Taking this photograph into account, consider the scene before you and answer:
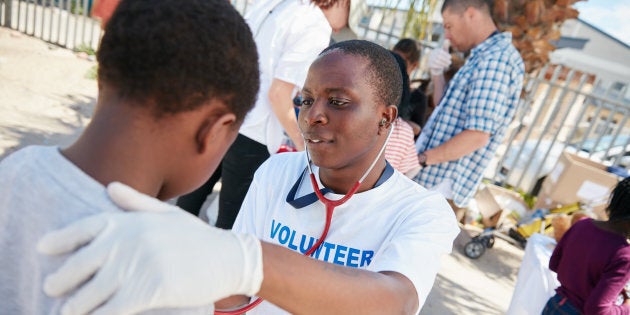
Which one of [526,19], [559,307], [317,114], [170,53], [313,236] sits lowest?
[559,307]

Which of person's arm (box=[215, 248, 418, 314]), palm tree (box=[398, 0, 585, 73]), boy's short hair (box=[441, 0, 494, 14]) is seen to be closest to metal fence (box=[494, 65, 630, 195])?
palm tree (box=[398, 0, 585, 73])

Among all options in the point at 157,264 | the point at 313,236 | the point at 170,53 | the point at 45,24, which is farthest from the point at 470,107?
the point at 45,24

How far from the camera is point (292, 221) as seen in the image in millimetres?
1477

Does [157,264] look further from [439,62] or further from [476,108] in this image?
[439,62]

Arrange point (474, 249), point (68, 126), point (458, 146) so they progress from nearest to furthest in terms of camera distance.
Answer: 1. point (458, 146)
2. point (474, 249)
3. point (68, 126)

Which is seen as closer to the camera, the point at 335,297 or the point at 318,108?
the point at 335,297

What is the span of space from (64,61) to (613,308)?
8.85 m

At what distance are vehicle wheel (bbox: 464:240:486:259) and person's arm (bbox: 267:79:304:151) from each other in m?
3.23

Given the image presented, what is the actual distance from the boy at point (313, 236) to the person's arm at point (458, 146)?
4.69 feet

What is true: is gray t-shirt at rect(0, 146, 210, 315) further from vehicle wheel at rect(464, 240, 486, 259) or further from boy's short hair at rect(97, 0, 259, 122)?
vehicle wheel at rect(464, 240, 486, 259)

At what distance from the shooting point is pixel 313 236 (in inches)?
56.6

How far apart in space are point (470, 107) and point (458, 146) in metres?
0.28

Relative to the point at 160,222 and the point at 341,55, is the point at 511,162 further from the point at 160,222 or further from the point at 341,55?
the point at 160,222

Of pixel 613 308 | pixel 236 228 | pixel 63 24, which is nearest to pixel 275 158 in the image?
pixel 236 228
